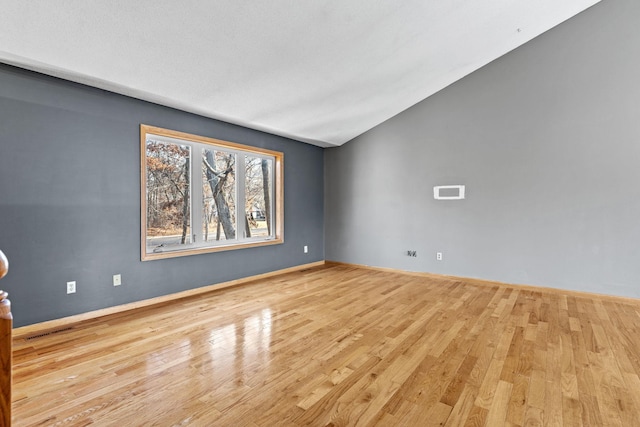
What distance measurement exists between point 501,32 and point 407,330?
11.7ft

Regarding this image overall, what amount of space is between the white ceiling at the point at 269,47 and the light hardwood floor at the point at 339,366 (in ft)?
7.47

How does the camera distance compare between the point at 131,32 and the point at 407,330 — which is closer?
the point at 131,32

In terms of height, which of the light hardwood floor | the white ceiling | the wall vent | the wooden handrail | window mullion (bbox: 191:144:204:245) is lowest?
the light hardwood floor

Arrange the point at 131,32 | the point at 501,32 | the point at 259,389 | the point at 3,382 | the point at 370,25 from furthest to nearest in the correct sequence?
1. the point at 501,32
2. the point at 370,25
3. the point at 131,32
4. the point at 259,389
5. the point at 3,382

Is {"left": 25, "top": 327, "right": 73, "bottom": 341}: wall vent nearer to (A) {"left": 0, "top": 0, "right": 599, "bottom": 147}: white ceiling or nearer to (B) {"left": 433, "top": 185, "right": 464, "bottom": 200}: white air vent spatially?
(A) {"left": 0, "top": 0, "right": 599, "bottom": 147}: white ceiling

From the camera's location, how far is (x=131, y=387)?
75.4 inches

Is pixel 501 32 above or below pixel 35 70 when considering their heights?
above

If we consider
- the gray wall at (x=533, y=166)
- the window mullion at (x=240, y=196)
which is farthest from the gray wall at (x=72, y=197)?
the gray wall at (x=533, y=166)

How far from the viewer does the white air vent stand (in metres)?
4.69

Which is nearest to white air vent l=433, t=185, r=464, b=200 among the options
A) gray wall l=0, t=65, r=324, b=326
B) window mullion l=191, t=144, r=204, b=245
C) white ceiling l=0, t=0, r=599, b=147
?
white ceiling l=0, t=0, r=599, b=147

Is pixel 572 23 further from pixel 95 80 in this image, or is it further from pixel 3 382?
pixel 3 382

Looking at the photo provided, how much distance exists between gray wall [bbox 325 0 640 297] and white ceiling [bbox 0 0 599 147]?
16.1 inches

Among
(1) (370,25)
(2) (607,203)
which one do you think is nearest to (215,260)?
(1) (370,25)

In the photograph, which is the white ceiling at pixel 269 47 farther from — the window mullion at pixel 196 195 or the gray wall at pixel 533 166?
the window mullion at pixel 196 195
